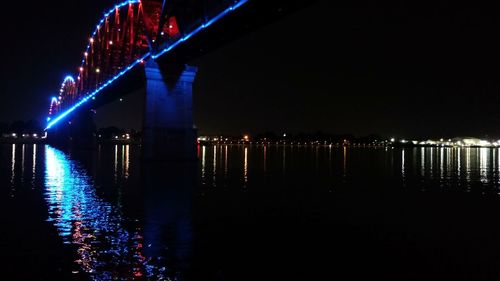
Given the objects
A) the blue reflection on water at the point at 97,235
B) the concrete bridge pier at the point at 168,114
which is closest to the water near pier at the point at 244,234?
the blue reflection on water at the point at 97,235

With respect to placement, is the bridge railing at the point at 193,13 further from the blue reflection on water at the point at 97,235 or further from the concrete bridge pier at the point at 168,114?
the blue reflection on water at the point at 97,235

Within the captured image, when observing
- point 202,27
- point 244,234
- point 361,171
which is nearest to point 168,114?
point 202,27

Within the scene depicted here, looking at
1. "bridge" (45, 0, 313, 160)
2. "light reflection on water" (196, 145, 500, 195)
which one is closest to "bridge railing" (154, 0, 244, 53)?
"bridge" (45, 0, 313, 160)

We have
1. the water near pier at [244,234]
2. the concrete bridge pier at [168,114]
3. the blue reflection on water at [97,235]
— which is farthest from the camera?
the concrete bridge pier at [168,114]

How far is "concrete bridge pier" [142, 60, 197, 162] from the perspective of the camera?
165 ft

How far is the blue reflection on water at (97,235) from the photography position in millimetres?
10719

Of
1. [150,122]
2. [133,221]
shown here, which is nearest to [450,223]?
[133,221]

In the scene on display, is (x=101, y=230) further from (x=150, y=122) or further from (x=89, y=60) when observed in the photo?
(x=89, y=60)

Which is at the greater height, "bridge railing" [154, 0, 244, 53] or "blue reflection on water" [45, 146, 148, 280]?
"bridge railing" [154, 0, 244, 53]

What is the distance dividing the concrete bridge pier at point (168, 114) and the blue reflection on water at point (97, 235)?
1013 inches

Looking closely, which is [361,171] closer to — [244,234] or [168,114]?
[168,114]

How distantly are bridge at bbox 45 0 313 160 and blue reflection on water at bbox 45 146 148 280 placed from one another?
16.6 metres

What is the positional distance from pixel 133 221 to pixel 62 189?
36.8 feet

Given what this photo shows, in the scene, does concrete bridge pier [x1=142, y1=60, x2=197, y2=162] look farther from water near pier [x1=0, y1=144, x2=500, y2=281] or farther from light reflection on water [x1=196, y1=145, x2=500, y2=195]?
water near pier [x1=0, y1=144, x2=500, y2=281]
